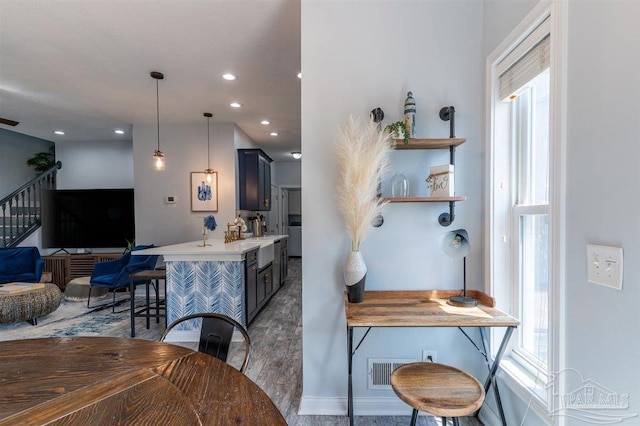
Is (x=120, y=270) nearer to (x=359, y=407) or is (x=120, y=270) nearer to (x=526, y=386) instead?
(x=359, y=407)

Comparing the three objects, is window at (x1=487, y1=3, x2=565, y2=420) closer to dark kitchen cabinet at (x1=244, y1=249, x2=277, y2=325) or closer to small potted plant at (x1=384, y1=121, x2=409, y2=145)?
small potted plant at (x1=384, y1=121, x2=409, y2=145)

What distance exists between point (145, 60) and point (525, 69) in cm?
313

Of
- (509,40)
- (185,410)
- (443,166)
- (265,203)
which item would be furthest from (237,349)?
(265,203)

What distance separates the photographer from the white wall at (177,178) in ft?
15.8

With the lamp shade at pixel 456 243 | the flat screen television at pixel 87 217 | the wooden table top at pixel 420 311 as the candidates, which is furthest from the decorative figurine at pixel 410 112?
the flat screen television at pixel 87 217

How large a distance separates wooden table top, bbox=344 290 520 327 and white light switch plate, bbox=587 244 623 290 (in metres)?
0.50

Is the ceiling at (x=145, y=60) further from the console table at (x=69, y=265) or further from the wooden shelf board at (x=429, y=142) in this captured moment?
the console table at (x=69, y=265)

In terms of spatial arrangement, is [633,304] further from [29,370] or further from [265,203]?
[265,203]

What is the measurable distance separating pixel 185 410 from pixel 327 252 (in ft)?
3.80

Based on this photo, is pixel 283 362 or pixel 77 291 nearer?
pixel 283 362

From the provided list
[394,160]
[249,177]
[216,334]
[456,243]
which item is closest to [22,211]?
[249,177]

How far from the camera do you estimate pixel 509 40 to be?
150 centimetres

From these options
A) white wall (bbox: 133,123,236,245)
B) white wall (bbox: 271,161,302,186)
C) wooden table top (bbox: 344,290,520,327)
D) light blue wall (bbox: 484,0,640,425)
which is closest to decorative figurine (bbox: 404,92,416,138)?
light blue wall (bbox: 484,0,640,425)
